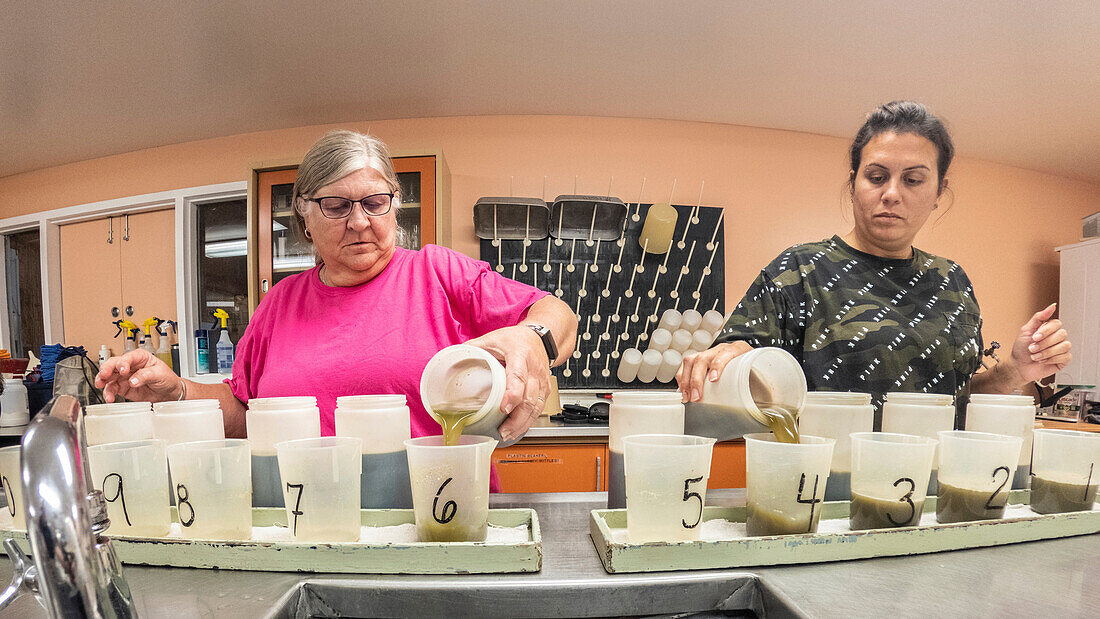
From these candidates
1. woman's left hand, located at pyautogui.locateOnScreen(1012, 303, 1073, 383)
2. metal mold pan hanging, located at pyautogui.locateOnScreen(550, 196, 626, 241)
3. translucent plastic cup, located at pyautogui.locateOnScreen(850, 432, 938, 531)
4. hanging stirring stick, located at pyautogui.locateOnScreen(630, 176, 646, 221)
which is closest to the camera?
translucent plastic cup, located at pyautogui.locateOnScreen(850, 432, 938, 531)

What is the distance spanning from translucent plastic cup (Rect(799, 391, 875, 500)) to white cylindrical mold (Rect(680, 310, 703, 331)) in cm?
212

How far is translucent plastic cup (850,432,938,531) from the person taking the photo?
2.28ft

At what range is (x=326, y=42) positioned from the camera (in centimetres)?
226

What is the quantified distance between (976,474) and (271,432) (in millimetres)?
986

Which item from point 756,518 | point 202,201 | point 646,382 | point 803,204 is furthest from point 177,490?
point 803,204

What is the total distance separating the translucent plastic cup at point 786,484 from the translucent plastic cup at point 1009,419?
0.36 m

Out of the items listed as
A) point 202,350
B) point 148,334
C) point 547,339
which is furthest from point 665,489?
point 148,334

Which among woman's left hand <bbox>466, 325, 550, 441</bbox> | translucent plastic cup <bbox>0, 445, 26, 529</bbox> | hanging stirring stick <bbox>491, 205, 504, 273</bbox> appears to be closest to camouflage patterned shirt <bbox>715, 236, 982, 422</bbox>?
woman's left hand <bbox>466, 325, 550, 441</bbox>

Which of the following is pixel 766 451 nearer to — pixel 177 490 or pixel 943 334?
pixel 177 490

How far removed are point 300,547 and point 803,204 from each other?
328 cm

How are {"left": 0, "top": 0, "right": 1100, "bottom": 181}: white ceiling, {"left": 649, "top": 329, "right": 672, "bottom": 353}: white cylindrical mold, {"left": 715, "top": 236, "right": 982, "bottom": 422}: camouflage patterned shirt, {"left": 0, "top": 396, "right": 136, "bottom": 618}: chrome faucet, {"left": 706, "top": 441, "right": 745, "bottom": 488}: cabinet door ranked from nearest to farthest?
{"left": 0, "top": 396, "right": 136, "bottom": 618}: chrome faucet → {"left": 715, "top": 236, "right": 982, "bottom": 422}: camouflage patterned shirt → {"left": 0, "top": 0, "right": 1100, "bottom": 181}: white ceiling → {"left": 706, "top": 441, "right": 745, "bottom": 488}: cabinet door → {"left": 649, "top": 329, "right": 672, "bottom": 353}: white cylindrical mold

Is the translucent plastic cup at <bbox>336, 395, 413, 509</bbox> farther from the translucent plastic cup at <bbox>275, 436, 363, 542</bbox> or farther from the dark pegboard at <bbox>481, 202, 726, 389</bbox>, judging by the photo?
the dark pegboard at <bbox>481, 202, 726, 389</bbox>

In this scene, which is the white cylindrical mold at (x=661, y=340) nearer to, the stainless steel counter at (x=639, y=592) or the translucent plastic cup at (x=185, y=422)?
the stainless steel counter at (x=639, y=592)

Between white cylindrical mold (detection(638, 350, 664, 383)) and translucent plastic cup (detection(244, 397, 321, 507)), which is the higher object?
translucent plastic cup (detection(244, 397, 321, 507))
